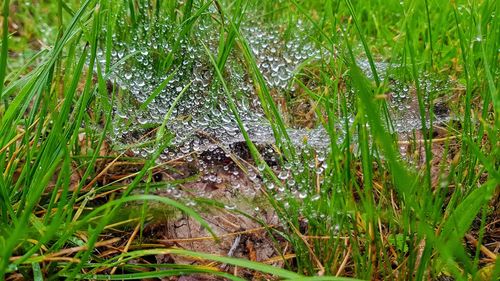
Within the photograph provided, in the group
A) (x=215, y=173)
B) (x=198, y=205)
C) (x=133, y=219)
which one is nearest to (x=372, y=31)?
(x=215, y=173)

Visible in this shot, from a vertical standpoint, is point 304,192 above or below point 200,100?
below

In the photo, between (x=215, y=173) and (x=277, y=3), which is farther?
(x=277, y=3)

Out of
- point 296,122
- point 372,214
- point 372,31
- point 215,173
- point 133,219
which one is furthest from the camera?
point 372,31

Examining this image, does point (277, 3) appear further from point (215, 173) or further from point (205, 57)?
point (215, 173)

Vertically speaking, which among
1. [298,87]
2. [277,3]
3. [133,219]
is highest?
[277,3]

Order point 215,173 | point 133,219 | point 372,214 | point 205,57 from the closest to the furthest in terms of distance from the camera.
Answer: point 372,214
point 133,219
point 215,173
point 205,57

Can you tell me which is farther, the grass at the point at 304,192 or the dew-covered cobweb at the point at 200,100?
the dew-covered cobweb at the point at 200,100

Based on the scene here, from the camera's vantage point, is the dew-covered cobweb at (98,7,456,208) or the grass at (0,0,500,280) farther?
the dew-covered cobweb at (98,7,456,208)

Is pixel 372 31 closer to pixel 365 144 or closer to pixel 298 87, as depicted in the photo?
pixel 298 87

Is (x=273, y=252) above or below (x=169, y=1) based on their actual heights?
below

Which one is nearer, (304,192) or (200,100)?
(304,192)
